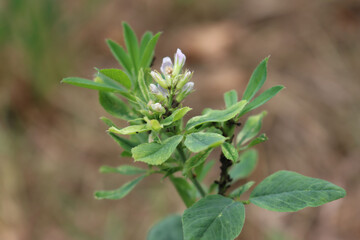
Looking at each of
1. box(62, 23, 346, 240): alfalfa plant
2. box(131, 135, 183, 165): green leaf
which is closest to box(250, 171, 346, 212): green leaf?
box(62, 23, 346, 240): alfalfa plant

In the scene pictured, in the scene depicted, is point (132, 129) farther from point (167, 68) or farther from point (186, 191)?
point (186, 191)

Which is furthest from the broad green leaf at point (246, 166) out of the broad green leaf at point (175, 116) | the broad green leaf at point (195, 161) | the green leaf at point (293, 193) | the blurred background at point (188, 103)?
the blurred background at point (188, 103)

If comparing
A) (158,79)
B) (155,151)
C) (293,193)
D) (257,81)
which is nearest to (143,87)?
(158,79)

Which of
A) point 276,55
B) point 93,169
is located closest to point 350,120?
point 276,55

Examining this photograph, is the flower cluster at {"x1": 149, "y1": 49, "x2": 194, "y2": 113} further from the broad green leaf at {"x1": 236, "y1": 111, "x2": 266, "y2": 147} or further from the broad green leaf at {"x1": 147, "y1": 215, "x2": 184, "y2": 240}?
the broad green leaf at {"x1": 147, "y1": 215, "x2": 184, "y2": 240}

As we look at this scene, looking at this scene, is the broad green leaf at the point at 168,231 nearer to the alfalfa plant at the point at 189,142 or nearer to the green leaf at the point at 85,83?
the alfalfa plant at the point at 189,142
